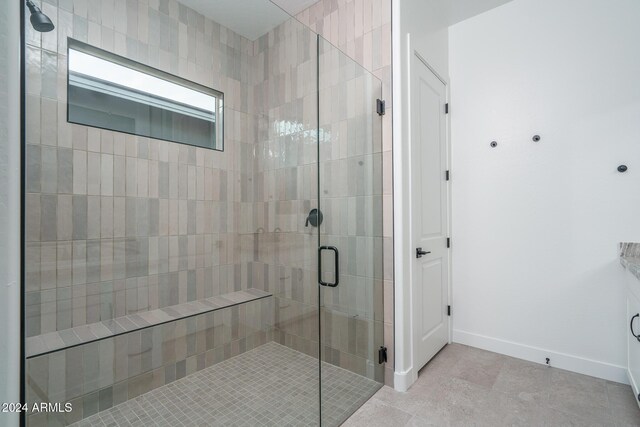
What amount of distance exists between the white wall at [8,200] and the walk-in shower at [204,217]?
77 centimetres

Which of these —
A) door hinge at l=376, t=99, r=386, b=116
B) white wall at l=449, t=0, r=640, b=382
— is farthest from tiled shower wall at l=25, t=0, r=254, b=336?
white wall at l=449, t=0, r=640, b=382

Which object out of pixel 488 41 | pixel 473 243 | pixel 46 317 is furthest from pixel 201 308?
pixel 488 41

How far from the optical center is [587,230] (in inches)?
86.7

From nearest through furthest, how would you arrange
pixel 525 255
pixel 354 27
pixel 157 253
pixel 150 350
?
1. pixel 150 350
2. pixel 157 253
3. pixel 354 27
4. pixel 525 255

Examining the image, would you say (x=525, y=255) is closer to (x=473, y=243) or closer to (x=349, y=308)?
(x=473, y=243)

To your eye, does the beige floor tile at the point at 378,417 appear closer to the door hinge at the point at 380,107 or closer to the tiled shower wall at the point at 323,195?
the tiled shower wall at the point at 323,195

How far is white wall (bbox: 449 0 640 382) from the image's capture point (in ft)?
6.91

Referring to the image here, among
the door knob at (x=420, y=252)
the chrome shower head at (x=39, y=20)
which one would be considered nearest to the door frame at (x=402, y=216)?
the door knob at (x=420, y=252)

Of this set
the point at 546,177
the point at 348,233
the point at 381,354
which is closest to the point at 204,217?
the point at 348,233

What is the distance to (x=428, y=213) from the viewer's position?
7.82 ft

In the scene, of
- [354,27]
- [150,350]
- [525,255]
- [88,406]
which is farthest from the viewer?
[525,255]

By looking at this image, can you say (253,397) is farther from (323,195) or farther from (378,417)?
(323,195)

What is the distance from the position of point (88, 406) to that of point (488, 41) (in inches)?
150

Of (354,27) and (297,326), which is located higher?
(354,27)
